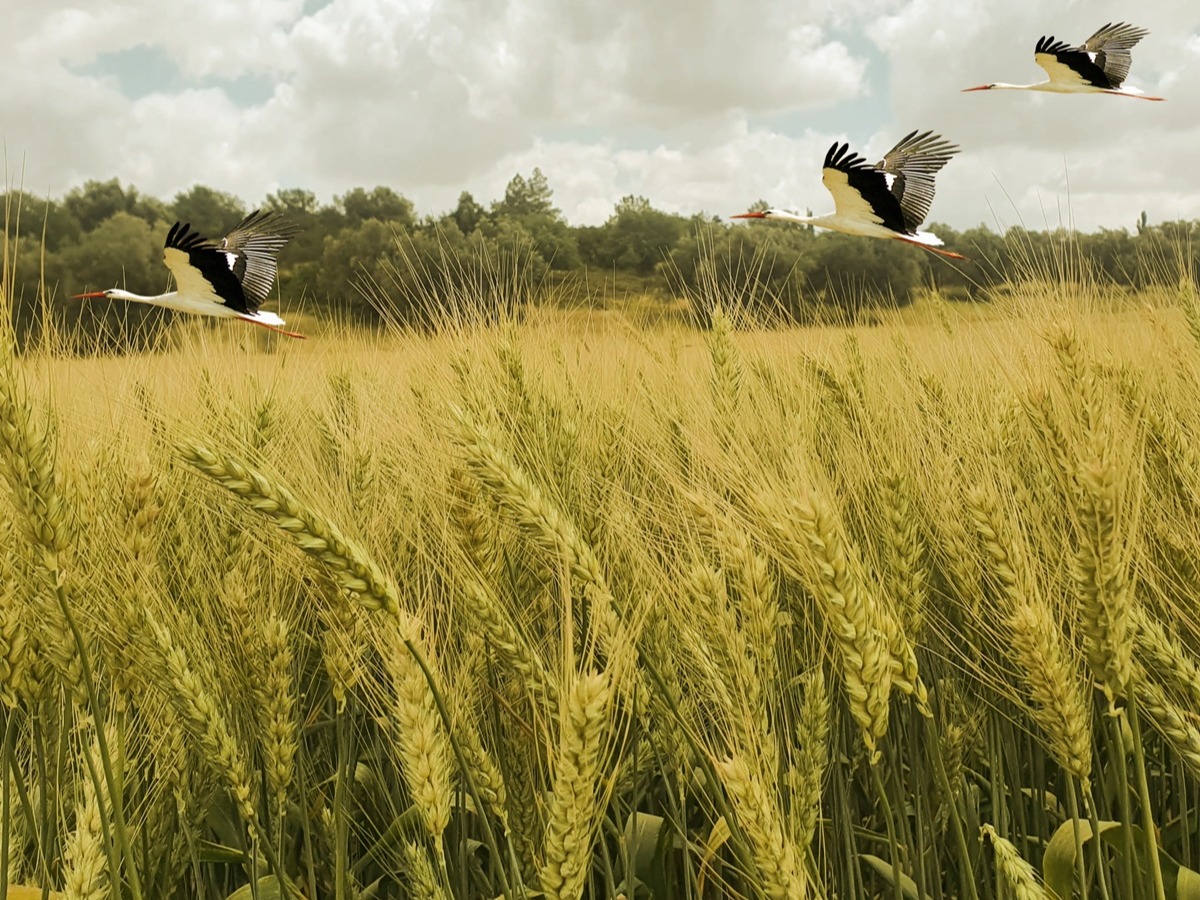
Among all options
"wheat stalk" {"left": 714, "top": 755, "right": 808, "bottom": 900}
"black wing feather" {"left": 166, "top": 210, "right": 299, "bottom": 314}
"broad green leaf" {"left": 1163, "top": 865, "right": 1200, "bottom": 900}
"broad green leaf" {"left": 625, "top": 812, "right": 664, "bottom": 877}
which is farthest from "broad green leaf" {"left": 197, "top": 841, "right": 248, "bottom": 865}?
"black wing feather" {"left": 166, "top": 210, "right": 299, "bottom": 314}

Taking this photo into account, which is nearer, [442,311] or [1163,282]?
[442,311]

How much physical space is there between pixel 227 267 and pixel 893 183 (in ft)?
13.6

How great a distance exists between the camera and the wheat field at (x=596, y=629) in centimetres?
112

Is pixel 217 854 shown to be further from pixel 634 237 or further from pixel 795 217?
pixel 634 237

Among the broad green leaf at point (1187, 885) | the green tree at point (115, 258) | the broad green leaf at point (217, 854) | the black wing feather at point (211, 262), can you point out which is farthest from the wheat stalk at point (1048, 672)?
the green tree at point (115, 258)

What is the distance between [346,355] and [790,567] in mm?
2701

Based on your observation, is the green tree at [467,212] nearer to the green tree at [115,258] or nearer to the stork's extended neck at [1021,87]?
the green tree at [115,258]

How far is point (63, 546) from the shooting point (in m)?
1.14

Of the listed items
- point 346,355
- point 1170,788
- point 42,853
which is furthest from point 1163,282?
point 42,853

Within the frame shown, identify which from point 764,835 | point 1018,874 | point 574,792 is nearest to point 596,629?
point 574,792

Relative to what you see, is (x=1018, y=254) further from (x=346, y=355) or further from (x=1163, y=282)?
(x=346, y=355)

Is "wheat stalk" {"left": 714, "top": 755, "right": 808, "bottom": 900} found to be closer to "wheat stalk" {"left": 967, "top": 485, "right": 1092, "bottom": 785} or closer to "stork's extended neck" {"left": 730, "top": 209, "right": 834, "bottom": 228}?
"wheat stalk" {"left": 967, "top": 485, "right": 1092, "bottom": 785}

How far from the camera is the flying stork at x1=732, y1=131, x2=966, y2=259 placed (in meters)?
5.93

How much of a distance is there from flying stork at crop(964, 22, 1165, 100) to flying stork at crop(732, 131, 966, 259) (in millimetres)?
1851
